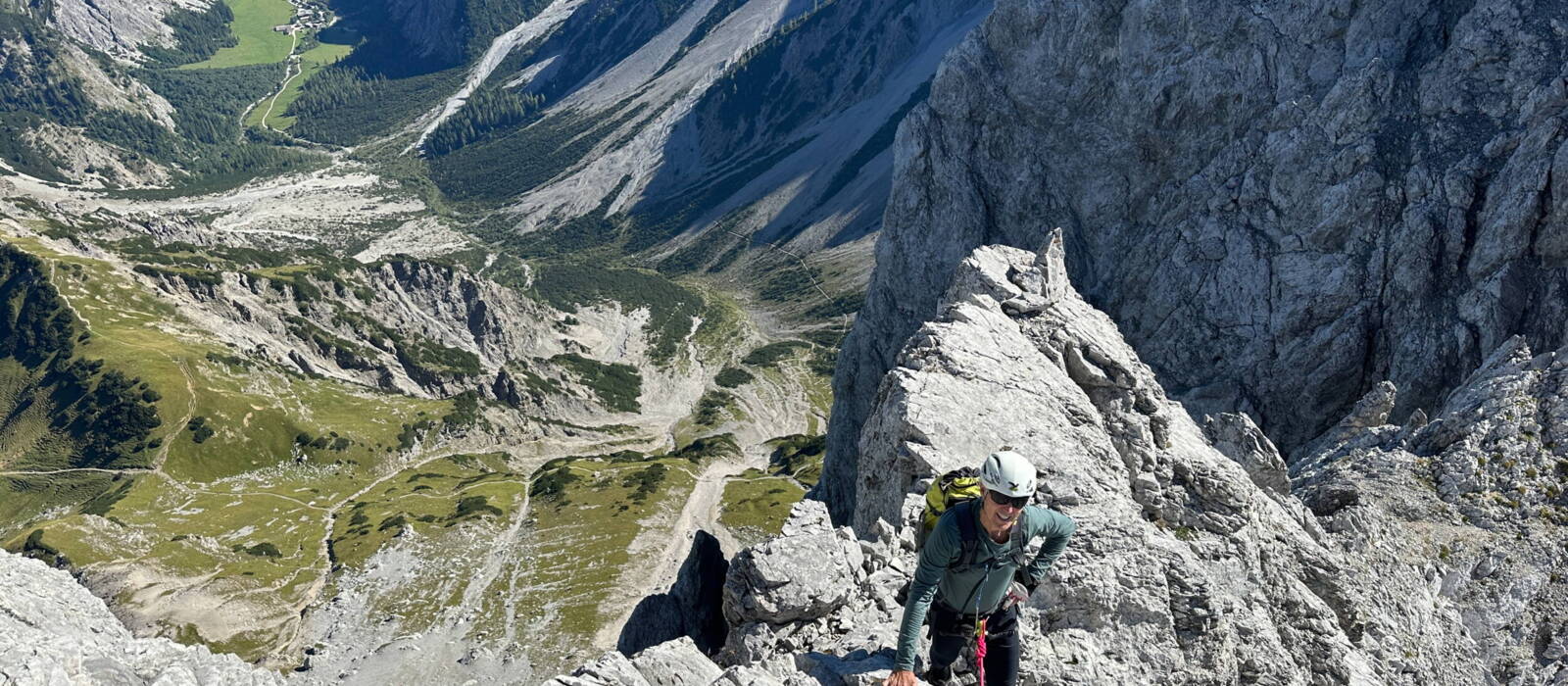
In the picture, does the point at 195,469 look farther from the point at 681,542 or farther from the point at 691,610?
the point at 691,610

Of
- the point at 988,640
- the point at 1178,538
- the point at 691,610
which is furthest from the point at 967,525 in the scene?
the point at 691,610

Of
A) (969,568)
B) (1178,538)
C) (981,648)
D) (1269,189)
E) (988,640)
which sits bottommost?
(1178,538)

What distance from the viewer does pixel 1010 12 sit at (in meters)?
108

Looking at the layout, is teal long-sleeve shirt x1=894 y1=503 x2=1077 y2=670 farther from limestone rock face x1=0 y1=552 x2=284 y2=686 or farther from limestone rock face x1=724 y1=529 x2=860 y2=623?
limestone rock face x1=0 y1=552 x2=284 y2=686

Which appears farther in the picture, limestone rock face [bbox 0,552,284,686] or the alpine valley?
the alpine valley

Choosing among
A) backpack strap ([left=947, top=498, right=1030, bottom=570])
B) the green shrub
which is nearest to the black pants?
backpack strap ([left=947, top=498, right=1030, bottom=570])

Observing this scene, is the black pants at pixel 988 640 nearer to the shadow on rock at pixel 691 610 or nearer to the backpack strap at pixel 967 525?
the backpack strap at pixel 967 525

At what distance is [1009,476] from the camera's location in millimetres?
13367

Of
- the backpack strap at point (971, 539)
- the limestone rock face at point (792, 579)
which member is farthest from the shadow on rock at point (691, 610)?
the backpack strap at point (971, 539)

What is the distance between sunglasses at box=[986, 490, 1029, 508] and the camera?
13.6 metres

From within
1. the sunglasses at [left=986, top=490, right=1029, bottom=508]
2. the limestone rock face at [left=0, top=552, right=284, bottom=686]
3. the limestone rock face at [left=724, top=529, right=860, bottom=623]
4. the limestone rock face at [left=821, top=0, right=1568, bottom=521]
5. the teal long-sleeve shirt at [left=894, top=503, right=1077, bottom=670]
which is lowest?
the limestone rock face at [left=0, top=552, right=284, bottom=686]

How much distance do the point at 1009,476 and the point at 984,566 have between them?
2145mm

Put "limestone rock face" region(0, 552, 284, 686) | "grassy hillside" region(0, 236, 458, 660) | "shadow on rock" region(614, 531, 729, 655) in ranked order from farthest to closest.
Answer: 1. "grassy hillside" region(0, 236, 458, 660)
2. "shadow on rock" region(614, 531, 729, 655)
3. "limestone rock face" region(0, 552, 284, 686)

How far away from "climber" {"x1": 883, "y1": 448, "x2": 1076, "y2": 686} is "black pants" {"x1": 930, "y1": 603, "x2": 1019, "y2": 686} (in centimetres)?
2
